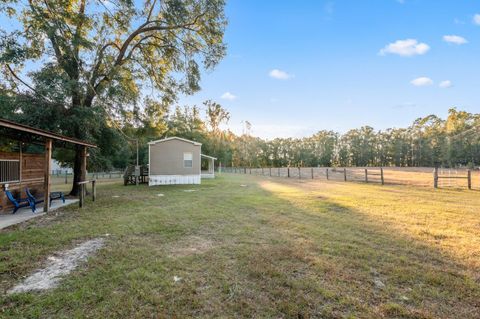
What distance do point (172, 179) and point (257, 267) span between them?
1454cm

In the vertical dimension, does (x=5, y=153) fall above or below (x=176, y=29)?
below

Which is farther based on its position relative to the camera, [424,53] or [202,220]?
[424,53]

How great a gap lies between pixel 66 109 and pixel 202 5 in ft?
25.5

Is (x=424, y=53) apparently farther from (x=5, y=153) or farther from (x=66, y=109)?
(x=5, y=153)

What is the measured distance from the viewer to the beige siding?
1667cm

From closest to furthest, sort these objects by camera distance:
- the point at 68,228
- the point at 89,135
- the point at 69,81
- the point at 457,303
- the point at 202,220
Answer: the point at 457,303, the point at 68,228, the point at 202,220, the point at 69,81, the point at 89,135

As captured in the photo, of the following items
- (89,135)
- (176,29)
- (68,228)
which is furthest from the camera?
(176,29)

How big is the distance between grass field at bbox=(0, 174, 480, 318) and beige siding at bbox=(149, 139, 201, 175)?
1027 centimetres

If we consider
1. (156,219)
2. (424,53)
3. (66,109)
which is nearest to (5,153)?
(66,109)

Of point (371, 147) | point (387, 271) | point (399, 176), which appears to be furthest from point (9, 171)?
point (371, 147)

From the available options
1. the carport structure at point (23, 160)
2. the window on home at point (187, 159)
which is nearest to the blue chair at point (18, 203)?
the carport structure at point (23, 160)

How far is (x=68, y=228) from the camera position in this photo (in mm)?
5594

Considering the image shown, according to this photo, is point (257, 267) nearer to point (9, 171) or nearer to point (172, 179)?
point (9, 171)

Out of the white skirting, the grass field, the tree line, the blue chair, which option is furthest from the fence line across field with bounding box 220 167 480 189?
the tree line
